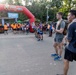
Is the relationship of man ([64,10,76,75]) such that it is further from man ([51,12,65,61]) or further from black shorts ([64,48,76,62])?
man ([51,12,65,61])

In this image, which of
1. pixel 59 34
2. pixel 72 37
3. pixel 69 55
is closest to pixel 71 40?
pixel 72 37

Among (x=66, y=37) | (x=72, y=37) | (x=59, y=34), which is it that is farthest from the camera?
(x=59, y=34)

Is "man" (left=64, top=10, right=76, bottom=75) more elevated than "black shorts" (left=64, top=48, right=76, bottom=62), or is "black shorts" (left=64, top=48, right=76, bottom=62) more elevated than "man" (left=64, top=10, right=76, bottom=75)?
"man" (left=64, top=10, right=76, bottom=75)

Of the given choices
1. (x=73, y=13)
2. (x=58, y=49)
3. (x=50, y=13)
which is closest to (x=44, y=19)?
(x=50, y=13)

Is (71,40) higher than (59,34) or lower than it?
higher

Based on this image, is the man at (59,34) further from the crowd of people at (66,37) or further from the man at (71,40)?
the man at (71,40)

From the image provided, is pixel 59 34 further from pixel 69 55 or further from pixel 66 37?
pixel 69 55

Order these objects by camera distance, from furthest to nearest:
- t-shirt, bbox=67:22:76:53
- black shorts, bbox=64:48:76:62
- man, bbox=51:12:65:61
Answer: man, bbox=51:12:65:61
black shorts, bbox=64:48:76:62
t-shirt, bbox=67:22:76:53

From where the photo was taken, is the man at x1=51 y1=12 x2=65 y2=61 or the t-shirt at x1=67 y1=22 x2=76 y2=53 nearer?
the t-shirt at x1=67 y1=22 x2=76 y2=53

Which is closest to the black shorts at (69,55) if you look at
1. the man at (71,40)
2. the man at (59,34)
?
the man at (71,40)

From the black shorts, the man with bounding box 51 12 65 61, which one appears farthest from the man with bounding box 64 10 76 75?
the man with bounding box 51 12 65 61

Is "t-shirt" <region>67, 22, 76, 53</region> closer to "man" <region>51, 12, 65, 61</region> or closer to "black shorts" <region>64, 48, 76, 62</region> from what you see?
"black shorts" <region>64, 48, 76, 62</region>

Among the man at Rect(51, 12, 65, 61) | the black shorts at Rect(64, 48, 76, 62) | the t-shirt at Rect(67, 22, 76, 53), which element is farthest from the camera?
the man at Rect(51, 12, 65, 61)

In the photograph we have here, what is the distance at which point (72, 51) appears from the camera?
4.35 m
